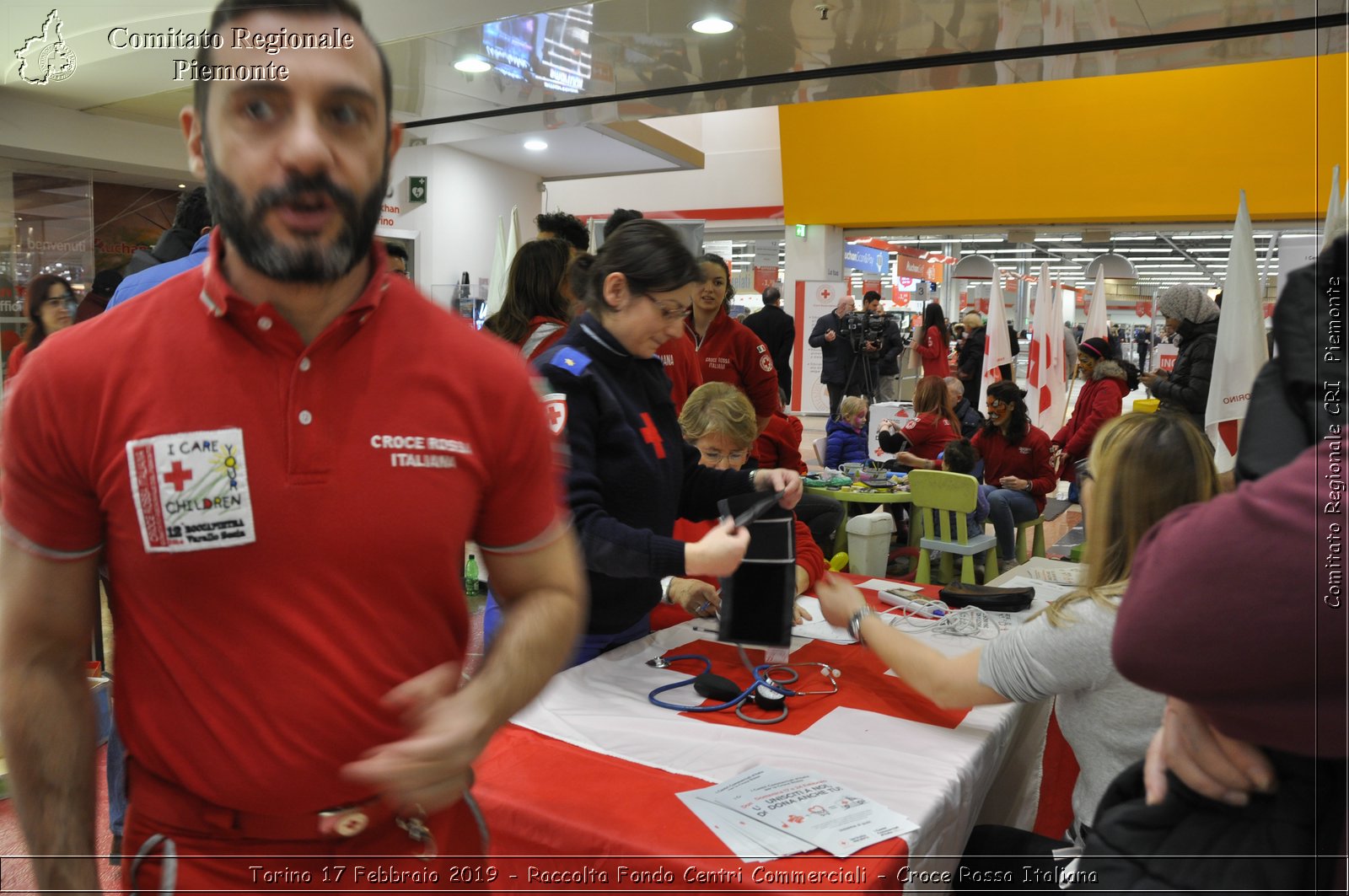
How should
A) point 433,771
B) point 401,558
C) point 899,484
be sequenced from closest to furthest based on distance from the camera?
point 433,771
point 401,558
point 899,484

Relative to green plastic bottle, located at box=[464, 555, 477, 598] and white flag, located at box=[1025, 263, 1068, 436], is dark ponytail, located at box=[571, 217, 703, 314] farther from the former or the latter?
white flag, located at box=[1025, 263, 1068, 436]

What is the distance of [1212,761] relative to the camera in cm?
85

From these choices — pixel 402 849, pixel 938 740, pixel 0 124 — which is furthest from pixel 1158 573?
pixel 0 124

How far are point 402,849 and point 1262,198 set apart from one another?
31.9ft

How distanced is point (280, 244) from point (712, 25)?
4.72 meters

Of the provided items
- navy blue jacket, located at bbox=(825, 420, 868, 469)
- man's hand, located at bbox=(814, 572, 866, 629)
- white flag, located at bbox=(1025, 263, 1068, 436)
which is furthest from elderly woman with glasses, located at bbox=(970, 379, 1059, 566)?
man's hand, located at bbox=(814, 572, 866, 629)

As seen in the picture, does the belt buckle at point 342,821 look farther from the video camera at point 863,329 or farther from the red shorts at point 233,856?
the video camera at point 863,329

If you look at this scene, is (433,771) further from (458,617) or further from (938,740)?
(938,740)

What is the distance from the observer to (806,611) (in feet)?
8.11

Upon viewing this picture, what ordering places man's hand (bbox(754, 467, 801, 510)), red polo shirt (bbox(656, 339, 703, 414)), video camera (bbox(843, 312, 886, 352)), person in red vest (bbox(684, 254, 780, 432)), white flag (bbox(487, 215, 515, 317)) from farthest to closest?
video camera (bbox(843, 312, 886, 352)) < white flag (bbox(487, 215, 515, 317)) < person in red vest (bbox(684, 254, 780, 432)) < red polo shirt (bbox(656, 339, 703, 414)) < man's hand (bbox(754, 467, 801, 510))

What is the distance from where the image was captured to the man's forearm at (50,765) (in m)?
0.95

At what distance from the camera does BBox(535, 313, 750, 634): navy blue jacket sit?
6.00ft

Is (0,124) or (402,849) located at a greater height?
(0,124)

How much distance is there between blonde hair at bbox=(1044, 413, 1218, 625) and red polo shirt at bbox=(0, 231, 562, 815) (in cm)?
118
